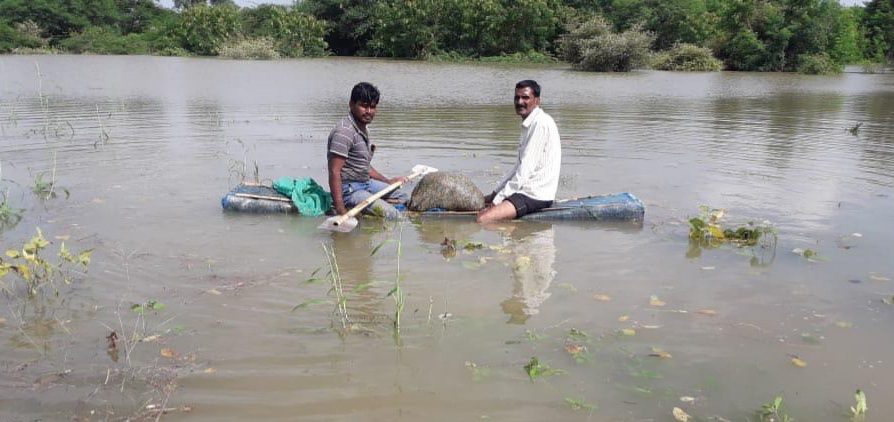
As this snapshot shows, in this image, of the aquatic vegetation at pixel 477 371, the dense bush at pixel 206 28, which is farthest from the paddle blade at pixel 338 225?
the dense bush at pixel 206 28

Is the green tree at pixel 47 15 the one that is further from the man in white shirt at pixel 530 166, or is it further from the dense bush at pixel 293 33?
the man in white shirt at pixel 530 166

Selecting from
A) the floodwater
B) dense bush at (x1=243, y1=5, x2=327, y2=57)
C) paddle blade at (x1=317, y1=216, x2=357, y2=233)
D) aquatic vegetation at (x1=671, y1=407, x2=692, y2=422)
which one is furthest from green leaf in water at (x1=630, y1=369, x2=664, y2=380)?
dense bush at (x1=243, y1=5, x2=327, y2=57)

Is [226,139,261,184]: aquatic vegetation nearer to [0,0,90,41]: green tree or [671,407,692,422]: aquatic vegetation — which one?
[671,407,692,422]: aquatic vegetation

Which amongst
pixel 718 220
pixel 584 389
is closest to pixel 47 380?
pixel 584 389

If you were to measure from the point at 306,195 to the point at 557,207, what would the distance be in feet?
7.69

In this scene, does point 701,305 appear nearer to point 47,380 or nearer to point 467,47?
point 47,380

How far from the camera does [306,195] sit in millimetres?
6293

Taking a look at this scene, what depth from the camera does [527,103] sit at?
5.93 meters

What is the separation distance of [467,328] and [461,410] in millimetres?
852

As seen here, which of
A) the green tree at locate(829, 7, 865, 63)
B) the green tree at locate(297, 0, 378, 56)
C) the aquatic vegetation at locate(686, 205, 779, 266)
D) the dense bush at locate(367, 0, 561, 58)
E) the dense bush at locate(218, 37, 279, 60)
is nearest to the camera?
the aquatic vegetation at locate(686, 205, 779, 266)

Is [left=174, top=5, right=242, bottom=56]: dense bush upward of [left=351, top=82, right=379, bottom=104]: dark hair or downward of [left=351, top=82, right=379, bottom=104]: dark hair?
upward

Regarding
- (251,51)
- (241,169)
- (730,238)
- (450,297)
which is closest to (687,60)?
(251,51)

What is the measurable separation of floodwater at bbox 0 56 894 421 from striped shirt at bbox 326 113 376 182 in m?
0.54

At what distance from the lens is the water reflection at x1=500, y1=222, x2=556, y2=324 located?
4116 millimetres
